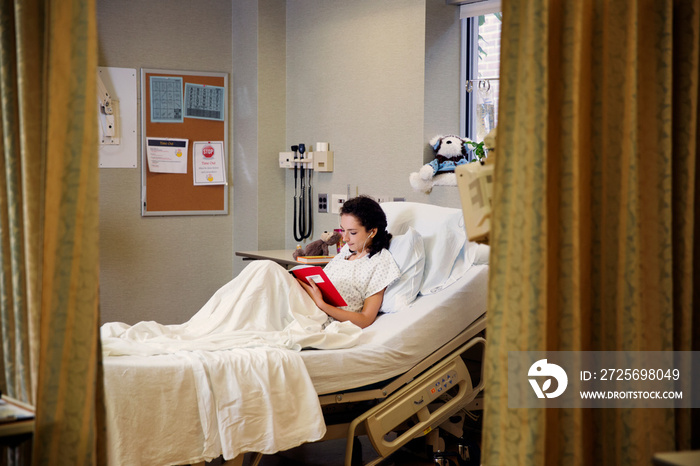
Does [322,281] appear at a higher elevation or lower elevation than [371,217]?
lower

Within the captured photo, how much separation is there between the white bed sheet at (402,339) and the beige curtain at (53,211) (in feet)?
4.28

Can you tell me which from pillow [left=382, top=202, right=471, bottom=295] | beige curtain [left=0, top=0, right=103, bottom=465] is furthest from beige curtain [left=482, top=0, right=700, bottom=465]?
pillow [left=382, top=202, right=471, bottom=295]

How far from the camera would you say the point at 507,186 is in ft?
4.77

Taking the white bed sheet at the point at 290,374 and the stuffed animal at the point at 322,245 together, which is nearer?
the white bed sheet at the point at 290,374

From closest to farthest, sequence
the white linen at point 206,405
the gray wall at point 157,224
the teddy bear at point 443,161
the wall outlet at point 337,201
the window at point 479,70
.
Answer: the white linen at point 206,405, the teddy bear at point 443,161, the window at point 479,70, the wall outlet at point 337,201, the gray wall at point 157,224

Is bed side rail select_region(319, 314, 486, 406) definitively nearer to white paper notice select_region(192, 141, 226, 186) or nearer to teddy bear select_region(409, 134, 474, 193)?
teddy bear select_region(409, 134, 474, 193)

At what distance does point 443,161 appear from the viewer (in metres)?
3.73

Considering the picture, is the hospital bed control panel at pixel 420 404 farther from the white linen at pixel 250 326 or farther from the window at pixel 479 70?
the window at pixel 479 70

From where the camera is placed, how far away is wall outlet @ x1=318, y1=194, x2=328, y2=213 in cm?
464

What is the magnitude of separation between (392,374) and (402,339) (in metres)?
0.14

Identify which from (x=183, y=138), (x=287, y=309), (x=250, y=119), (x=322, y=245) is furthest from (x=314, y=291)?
(x=183, y=138)

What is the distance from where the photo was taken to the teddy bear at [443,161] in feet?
12.1

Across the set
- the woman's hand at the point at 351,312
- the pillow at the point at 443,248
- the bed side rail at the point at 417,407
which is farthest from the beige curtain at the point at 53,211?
the pillow at the point at 443,248

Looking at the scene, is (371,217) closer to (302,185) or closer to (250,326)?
(250,326)
